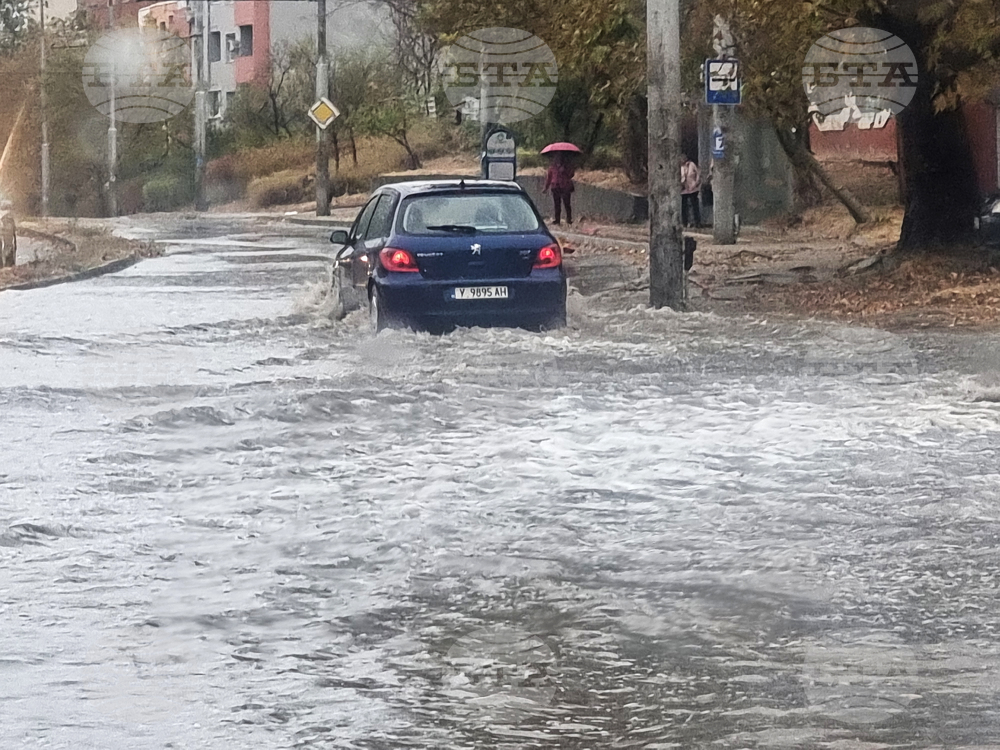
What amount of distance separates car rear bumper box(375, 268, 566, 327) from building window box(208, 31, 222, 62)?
74.3 m

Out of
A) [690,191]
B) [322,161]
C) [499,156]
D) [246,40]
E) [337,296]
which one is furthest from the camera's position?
[246,40]

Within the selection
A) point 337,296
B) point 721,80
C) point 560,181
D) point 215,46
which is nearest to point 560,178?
point 560,181

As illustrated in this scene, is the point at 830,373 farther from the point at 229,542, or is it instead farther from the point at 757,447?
the point at 229,542

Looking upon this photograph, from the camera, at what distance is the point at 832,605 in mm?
7434

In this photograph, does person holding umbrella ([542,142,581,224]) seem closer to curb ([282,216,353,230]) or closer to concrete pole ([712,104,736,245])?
curb ([282,216,353,230])

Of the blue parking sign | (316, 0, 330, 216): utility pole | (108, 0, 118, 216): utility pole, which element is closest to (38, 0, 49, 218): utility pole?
(108, 0, 118, 216): utility pole

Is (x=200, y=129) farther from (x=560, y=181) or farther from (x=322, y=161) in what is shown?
(x=560, y=181)

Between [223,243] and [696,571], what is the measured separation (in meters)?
34.9

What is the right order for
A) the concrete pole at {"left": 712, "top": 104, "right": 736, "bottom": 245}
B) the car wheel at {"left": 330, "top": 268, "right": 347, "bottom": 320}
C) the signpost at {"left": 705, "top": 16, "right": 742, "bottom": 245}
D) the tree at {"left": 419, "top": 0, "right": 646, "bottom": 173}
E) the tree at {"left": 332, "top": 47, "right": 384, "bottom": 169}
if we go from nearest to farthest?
the car wheel at {"left": 330, "top": 268, "right": 347, "bottom": 320} → the tree at {"left": 419, "top": 0, "right": 646, "bottom": 173} → the signpost at {"left": 705, "top": 16, "right": 742, "bottom": 245} → the concrete pole at {"left": 712, "top": 104, "right": 736, "bottom": 245} → the tree at {"left": 332, "top": 47, "right": 384, "bottom": 169}

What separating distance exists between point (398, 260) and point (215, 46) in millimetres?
75743

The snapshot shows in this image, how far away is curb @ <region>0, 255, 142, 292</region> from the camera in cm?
2743

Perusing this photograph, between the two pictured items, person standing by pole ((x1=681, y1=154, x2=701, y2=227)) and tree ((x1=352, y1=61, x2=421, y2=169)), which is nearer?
person standing by pole ((x1=681, y1=154, x2=701, y2=227))

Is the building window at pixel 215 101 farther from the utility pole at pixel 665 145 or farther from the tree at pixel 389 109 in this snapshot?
the utility pole at pixel 665 145

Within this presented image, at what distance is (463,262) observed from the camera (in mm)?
17344
